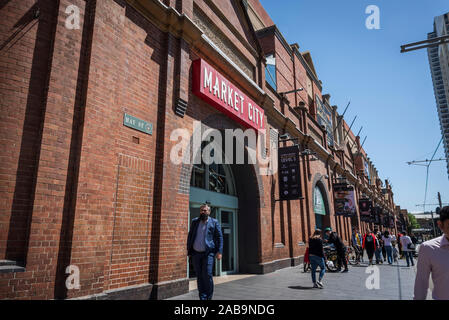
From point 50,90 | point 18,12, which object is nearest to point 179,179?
point 50,90

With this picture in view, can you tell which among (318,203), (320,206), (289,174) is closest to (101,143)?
(289,174)

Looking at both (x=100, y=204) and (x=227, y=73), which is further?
(x=227, y=73)

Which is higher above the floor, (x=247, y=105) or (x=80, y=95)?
(x=247, y=105)

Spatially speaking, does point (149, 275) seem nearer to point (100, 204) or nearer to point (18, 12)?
point (100, 204)

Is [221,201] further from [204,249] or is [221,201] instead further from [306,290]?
[204,249]

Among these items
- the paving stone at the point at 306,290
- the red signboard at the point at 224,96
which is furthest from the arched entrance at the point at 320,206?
the paving stone at the point at 306,290

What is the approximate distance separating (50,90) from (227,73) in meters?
6.59

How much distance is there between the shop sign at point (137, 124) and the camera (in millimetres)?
6281

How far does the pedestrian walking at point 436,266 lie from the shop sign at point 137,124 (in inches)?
219

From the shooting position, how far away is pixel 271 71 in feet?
50.1

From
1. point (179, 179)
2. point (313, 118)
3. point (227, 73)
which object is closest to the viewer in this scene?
point (179, 179)

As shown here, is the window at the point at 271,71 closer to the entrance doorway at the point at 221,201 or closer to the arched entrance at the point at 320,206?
the entrance doorway at the point at 221,201
